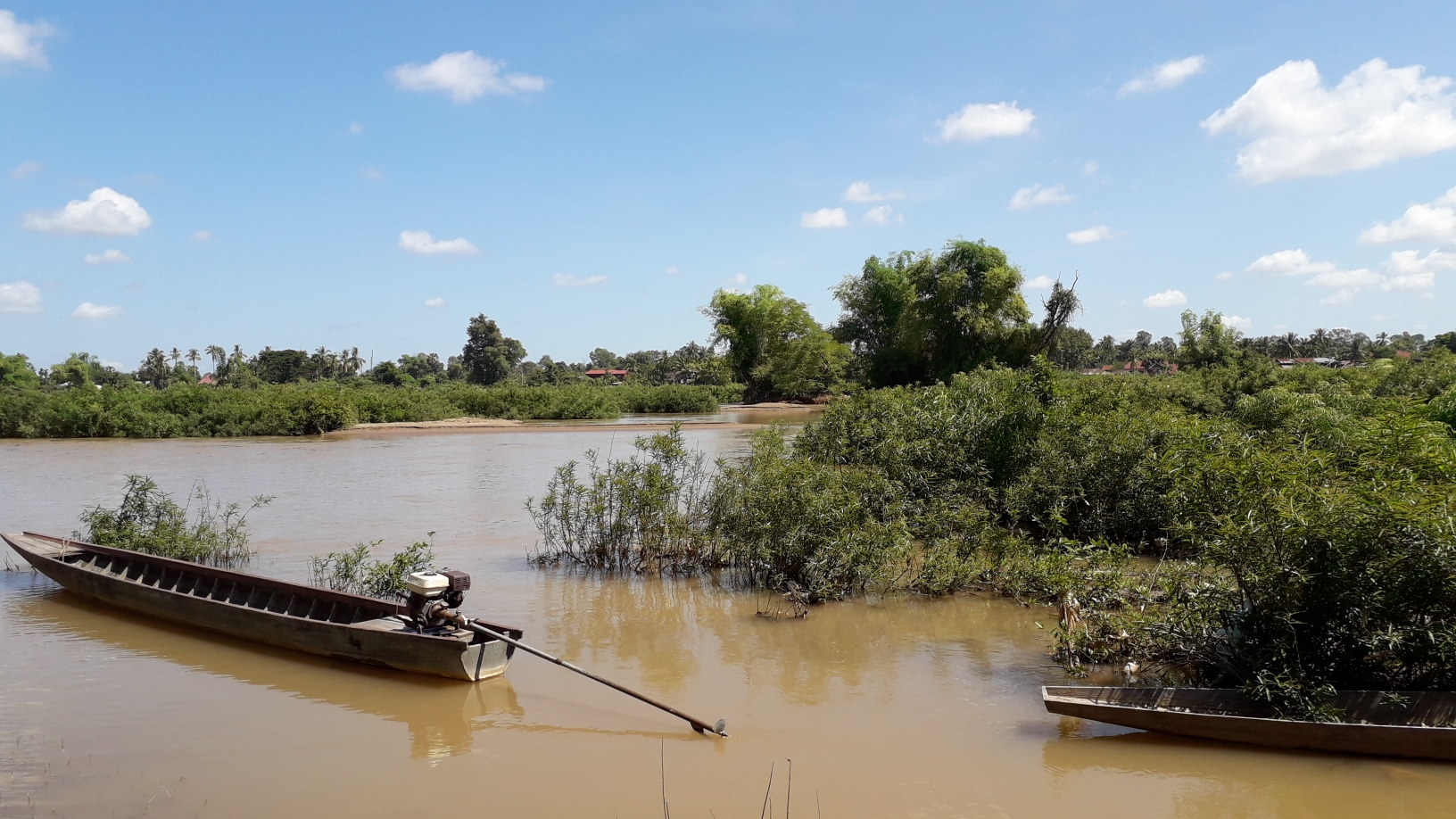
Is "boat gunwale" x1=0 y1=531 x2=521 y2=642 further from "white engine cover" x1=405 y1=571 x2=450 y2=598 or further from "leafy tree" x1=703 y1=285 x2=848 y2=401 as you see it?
"leafy tree" x1=703 y1=285 x2=848 y2=401

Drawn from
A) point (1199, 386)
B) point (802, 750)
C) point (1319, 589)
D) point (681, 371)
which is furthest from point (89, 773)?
point (681, 371)

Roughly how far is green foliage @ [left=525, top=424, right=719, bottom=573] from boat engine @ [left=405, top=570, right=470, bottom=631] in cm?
376

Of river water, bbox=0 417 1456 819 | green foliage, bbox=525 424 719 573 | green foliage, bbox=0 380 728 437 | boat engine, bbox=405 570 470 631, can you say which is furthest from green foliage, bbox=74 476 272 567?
green foliage, bbox=0 380 728 437

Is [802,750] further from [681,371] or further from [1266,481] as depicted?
[681,371]

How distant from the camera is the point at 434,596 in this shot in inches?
309

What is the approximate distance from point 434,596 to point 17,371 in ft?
288

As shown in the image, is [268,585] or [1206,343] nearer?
[268,585]

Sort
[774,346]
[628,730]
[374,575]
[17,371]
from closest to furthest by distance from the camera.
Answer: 1. [628,730]
2. [374,575]
3. [774,346]
4. [17,371]

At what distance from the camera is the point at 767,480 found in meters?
11.0

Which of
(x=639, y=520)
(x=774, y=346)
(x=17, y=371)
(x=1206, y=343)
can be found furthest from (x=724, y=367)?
(x=17, y=371)

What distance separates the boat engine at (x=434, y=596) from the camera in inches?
306

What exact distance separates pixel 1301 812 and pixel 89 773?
26.5 feet

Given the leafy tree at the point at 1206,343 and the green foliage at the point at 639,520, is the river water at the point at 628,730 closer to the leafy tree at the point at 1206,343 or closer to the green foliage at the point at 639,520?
the green foliage at the point at 639,520

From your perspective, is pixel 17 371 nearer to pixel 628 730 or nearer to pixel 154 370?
pixel 154 370
